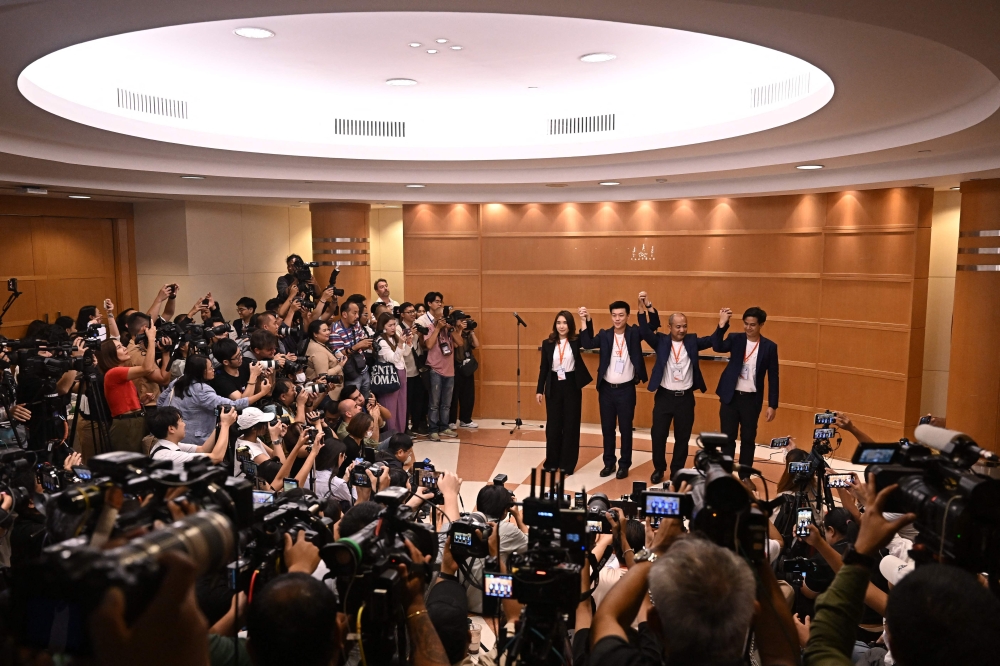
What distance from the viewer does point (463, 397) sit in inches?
361

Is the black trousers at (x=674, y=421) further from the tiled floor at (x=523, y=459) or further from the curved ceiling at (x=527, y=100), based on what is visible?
the curved ceiling at (x=527, y=100)

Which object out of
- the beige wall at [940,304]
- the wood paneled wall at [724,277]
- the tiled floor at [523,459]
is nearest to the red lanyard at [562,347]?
the tiled floor at [523,459]

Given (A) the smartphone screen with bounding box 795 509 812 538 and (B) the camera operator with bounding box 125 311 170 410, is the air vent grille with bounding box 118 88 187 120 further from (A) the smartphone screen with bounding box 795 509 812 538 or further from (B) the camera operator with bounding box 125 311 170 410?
(A) the smartphone screen with bounding box 795 509 812 538

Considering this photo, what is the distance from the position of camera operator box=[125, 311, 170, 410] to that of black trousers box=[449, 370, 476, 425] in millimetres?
3757

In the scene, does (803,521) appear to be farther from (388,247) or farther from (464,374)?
(388,247)

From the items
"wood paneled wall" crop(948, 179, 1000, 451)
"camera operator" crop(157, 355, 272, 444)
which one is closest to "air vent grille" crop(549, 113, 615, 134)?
"wood paneled wall" crop(948, 179, 1000, 451)

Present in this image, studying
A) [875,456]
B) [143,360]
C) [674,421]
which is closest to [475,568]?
[875,456]

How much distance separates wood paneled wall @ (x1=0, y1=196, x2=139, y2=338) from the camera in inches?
353

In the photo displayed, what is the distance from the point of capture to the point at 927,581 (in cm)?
166

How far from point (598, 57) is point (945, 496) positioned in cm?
453

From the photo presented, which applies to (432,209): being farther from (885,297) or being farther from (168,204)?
(885,297)

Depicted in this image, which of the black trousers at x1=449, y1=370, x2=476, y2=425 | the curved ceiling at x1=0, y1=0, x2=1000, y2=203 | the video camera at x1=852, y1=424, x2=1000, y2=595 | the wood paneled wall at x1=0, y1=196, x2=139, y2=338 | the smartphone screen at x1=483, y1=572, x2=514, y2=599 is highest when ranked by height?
the curved ceiling at x1=0, y1=0, x2=1000, y2=203

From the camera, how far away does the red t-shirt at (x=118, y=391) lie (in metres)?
5.09

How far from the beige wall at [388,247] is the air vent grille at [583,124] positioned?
5.74 meters
